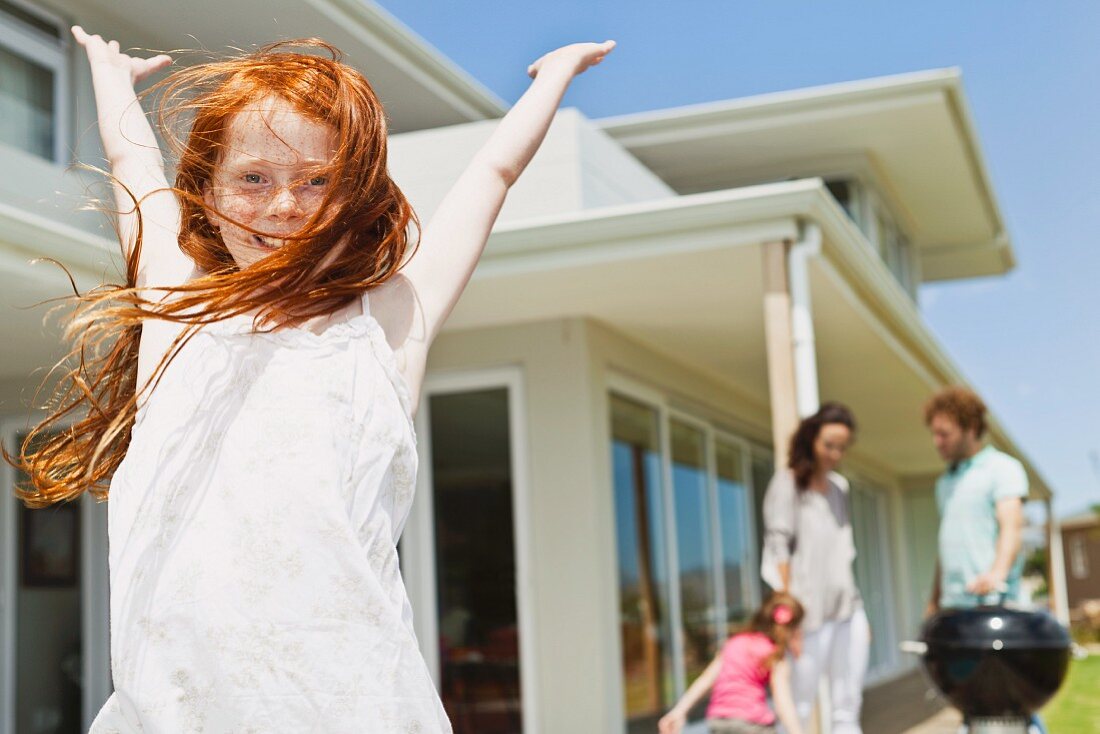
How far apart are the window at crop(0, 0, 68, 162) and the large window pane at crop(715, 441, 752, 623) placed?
18.1ft

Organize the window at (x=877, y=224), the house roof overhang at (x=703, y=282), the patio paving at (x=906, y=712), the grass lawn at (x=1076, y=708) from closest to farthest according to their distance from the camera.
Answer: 1. the house roof overhang at (x=703, y=282)
2. the grass lawn at (x=1076, y=708)
3. the patio paving at (x=906, y=712)
4. the window at (x=877, y=224)

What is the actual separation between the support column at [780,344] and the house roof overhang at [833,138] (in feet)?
17.1

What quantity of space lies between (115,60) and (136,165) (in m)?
0.21

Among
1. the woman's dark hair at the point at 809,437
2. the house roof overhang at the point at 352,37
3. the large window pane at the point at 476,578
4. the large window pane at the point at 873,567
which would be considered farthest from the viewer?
the large window pane at the point at 873,567

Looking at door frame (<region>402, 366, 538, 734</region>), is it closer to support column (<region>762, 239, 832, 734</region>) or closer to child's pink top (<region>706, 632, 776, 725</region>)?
support column (<region>762, 239, 832, 734</region>)

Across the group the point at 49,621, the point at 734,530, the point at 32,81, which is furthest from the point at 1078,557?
the point at 32,81

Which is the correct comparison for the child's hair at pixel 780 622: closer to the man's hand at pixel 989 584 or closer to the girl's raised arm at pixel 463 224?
the man's hand at pixel 989 584

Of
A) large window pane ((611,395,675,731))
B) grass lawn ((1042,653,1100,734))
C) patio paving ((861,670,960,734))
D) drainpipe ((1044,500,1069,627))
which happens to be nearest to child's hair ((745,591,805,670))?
grass lawn ((1042,653,1100,734))

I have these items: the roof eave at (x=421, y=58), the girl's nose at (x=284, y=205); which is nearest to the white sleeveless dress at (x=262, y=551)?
the girl's nose at (x=284, y=205)

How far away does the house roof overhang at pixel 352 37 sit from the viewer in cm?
804

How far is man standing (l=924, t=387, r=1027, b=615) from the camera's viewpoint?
545 centimetres

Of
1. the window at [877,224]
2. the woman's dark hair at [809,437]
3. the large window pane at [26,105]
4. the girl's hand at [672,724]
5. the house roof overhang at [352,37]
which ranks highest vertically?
the house roof overhang at [352,37]

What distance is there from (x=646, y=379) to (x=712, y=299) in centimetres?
147

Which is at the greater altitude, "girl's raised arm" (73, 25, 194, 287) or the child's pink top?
"girl's raised arm" (73, 25, 194, 287)
